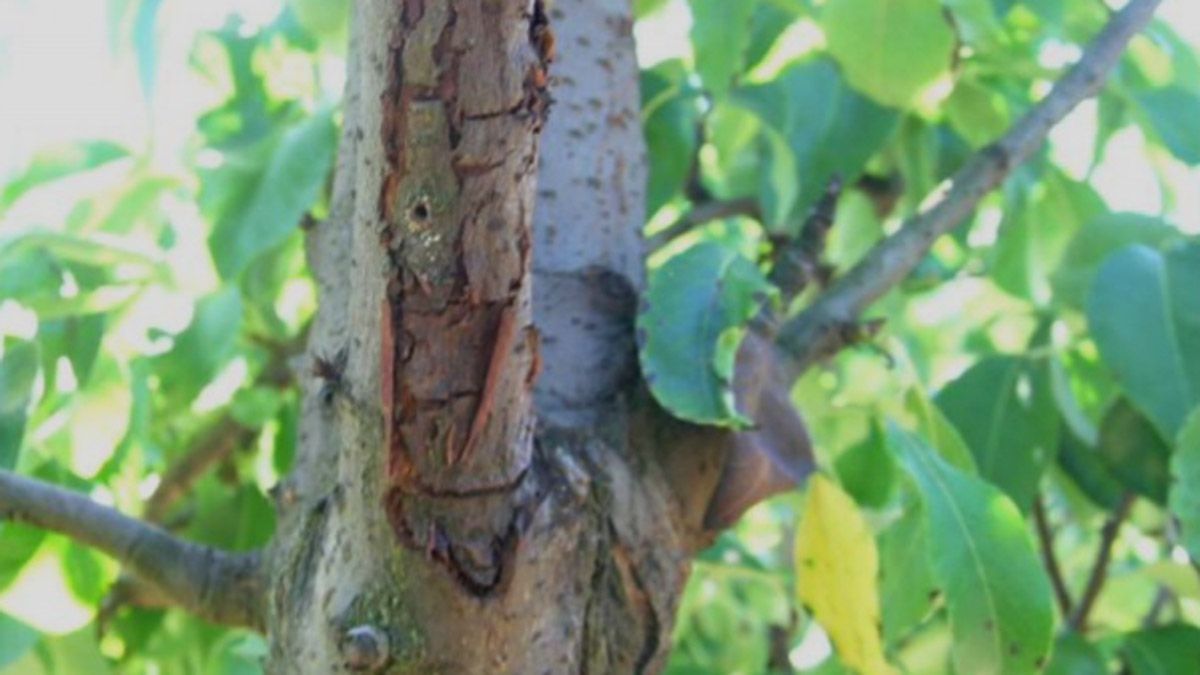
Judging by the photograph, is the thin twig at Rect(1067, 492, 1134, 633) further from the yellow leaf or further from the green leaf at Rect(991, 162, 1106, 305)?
the yellow leaf

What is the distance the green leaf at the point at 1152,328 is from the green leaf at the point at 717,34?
0.62 feet

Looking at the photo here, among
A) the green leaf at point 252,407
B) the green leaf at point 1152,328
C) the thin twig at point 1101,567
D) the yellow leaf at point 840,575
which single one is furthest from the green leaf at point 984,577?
the green leaf at point 252,407

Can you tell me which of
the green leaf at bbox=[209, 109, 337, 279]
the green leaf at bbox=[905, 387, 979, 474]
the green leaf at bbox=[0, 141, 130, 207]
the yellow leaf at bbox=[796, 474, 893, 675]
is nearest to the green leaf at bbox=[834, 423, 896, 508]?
the green leaf at bbox=[905, 387, 979, 474]

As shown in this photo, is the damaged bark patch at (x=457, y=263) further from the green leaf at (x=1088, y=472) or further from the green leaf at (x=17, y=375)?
the green leaf at (x=1088, y=472)

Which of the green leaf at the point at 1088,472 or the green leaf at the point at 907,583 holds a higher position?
the green leaf at the point at 907,583

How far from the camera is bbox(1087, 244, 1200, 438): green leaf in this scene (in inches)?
→ 27.5

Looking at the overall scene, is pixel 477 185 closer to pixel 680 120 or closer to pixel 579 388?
pixel 579 388

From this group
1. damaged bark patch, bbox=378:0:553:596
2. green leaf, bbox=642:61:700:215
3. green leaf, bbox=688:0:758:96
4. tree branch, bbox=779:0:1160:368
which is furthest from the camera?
green leaf, bbox=642:61:700:215

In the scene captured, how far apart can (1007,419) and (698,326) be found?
0.31 meters

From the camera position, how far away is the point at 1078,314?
84 cm

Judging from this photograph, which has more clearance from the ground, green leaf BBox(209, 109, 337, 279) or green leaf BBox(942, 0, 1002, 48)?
green leaf BBox(942, 0, 1002, 48)

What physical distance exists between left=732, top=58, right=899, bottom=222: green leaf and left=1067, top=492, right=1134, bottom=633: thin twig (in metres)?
0.21

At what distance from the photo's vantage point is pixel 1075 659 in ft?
2.44

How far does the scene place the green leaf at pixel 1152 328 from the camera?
698 millimetres
